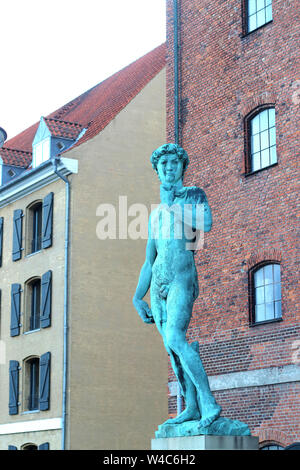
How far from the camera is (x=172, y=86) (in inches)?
850

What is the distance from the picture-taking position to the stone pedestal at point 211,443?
7570 millimetres

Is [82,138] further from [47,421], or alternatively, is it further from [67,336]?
[47,421]

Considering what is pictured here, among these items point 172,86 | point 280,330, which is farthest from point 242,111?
point 280,330

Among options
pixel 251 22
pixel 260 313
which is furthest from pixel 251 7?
pixel 260 313

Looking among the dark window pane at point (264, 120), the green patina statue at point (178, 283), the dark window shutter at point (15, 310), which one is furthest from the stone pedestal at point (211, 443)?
the dark window shutter at point (15, 310)

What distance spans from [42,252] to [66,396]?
16.2 feet

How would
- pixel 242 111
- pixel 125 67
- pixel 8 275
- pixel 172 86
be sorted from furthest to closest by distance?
pixel 125 67
pixel 8 275
pixel 172 86
pixel 242 111

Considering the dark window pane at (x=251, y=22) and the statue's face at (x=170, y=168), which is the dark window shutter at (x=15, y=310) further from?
the statue's face at (x=170, y=168)

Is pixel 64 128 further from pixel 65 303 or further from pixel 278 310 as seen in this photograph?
pixel 278 310

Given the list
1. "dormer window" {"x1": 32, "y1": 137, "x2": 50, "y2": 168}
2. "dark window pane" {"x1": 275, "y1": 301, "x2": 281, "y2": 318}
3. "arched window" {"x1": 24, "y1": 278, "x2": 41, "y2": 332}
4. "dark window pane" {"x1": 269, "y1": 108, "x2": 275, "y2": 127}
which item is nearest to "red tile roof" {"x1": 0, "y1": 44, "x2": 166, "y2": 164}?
"dormer window" {"x1": 32, "y1": 137, "x2": 50, "y2": 168}

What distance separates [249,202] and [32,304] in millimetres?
12612

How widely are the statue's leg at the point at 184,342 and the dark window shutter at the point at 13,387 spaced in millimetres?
20950

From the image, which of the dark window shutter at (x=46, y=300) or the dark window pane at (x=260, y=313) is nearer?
the dark window pane at (x=260, y=313)

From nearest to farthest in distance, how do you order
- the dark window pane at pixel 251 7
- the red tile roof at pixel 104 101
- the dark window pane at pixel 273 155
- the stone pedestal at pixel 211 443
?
the stone pedestal at pixel 211 443, the dark window pane at pixel 273 155, the dark window pane at pixel 251 7, the red tile roof at pixel 104 101
